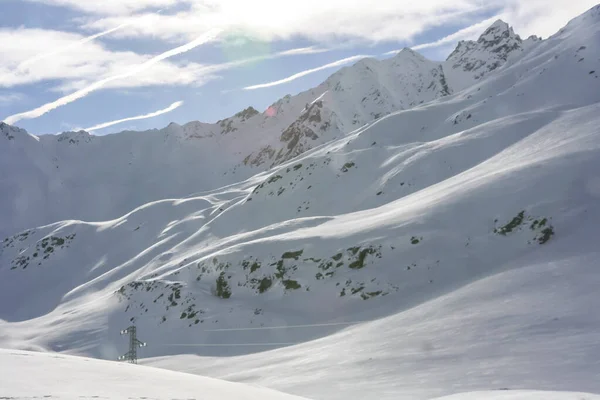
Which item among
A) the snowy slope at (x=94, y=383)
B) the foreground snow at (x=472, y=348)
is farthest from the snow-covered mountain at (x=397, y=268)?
the snowy slope at (x=94, y=383)

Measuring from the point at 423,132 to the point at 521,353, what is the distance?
67091 mm

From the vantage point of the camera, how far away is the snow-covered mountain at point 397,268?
19.4m

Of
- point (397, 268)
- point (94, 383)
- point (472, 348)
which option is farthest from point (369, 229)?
point (94, 383)

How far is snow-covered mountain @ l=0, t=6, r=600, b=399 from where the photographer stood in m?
19.4

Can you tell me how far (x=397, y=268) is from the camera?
1427 inches

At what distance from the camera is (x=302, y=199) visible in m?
72.5

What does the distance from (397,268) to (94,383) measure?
3058 centimetres

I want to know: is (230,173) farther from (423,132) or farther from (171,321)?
(171,321)

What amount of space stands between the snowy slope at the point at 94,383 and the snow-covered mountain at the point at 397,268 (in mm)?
8400

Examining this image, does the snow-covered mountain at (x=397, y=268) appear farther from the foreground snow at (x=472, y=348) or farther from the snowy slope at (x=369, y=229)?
the snowy slope at (x=369, y=229)

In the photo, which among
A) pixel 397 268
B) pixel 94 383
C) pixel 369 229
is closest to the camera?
pixel 94 383

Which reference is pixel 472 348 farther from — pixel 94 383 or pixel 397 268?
pixel 397 268

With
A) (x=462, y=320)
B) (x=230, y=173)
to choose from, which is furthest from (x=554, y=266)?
(x=230, y=173)

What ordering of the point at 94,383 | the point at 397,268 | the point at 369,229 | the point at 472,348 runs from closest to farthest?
the point at 94,383 < the point at 472,348 < the point at 397,268 < the point at 369,229
